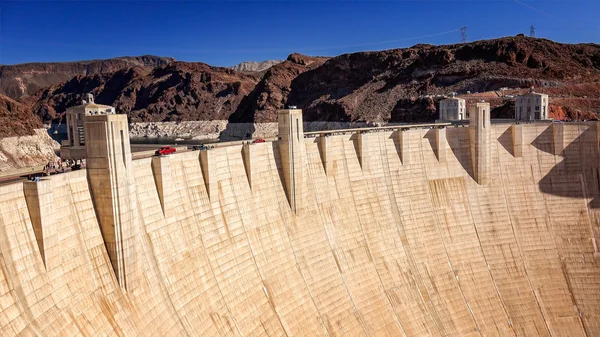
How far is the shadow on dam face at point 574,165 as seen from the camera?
30.1m

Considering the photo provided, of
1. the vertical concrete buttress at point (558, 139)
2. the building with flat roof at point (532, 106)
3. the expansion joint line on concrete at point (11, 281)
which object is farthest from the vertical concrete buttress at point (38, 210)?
the building with flat roof at point (532, 106)

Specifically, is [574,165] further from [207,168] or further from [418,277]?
[207,168]

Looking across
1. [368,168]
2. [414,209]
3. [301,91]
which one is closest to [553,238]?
[414,209]

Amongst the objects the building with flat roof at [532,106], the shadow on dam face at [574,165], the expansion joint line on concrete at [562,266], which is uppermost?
the building with flat roof at [532,106]

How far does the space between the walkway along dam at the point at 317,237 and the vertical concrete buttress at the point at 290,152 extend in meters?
0.07

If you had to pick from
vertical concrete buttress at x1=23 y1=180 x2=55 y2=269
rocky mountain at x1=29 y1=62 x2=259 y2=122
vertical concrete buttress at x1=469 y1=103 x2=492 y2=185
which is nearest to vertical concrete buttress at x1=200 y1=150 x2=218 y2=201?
vertical concrete buttress at x1=23 y1=180 x2=55 y2=269

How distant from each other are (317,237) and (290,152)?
409 cm

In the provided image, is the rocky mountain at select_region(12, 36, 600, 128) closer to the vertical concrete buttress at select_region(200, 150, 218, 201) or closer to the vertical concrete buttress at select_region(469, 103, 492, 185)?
the vertical concrete buttress at select_region(469, 103, 492, 185)

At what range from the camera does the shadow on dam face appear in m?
30.1

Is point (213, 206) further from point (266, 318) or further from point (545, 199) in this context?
point (545, 199)

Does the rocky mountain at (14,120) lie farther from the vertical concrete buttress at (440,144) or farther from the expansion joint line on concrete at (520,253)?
the expansion joint line on concrete at (520,253)

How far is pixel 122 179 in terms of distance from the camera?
14688mm

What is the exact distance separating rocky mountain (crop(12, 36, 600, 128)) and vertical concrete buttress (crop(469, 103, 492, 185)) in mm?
41300

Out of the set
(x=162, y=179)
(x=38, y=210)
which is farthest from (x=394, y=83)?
(x=38, y=210)
